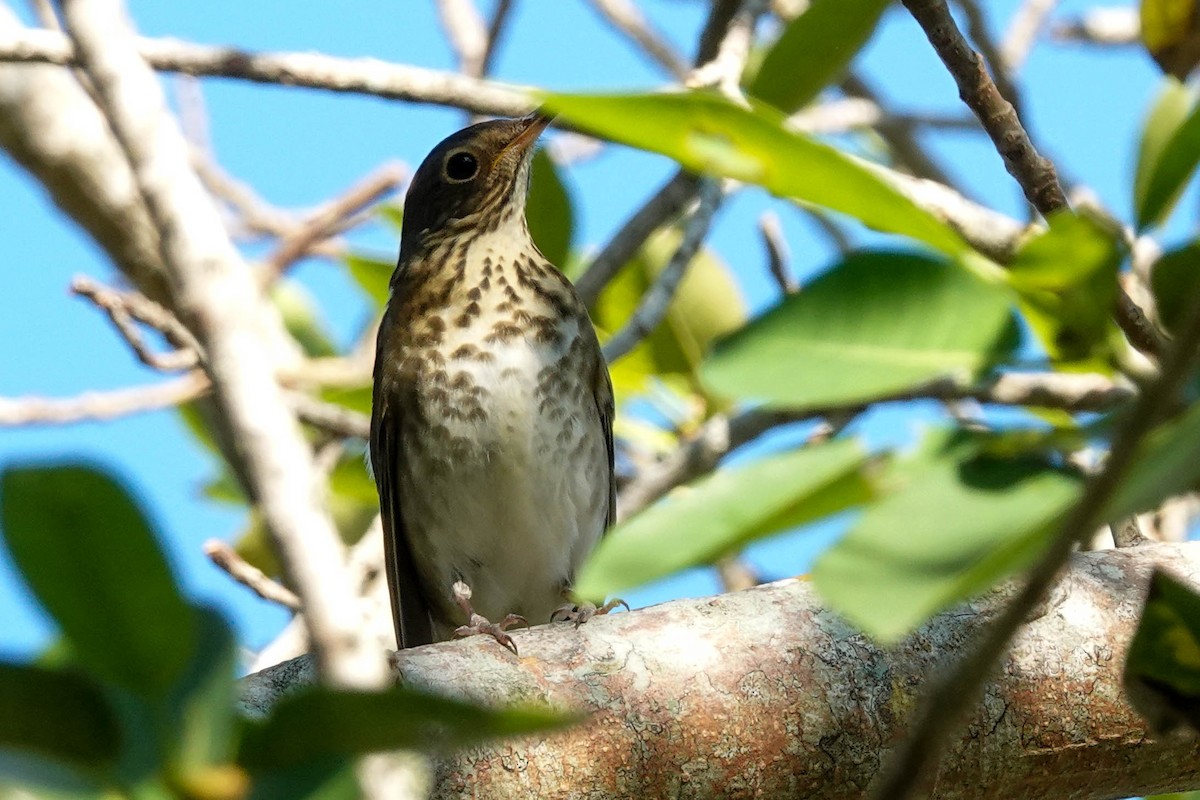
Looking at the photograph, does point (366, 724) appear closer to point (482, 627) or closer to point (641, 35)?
point (482, 627)

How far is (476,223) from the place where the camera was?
4980 millimetres

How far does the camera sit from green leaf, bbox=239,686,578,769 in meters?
0.99

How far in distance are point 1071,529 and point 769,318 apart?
0.97 ft

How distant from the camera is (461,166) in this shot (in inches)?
202

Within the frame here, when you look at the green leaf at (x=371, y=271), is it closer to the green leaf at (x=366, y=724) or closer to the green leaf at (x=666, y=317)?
the green leaf at (x=666, y=317)

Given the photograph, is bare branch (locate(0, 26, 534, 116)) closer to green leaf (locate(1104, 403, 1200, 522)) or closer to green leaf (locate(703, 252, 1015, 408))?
green leaf (locate(703, 252, 1015, 408))

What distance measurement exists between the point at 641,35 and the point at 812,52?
2.76 meters

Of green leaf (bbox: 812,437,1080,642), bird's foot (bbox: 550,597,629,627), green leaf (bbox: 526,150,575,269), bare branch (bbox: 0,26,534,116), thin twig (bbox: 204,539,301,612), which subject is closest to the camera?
green leaf (bbox: 812,437,1080,642)

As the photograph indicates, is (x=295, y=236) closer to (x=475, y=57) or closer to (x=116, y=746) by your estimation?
(x=475, y=57)

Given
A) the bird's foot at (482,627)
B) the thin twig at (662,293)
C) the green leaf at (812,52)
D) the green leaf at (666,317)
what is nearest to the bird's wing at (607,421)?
the green leaf at (666,317)

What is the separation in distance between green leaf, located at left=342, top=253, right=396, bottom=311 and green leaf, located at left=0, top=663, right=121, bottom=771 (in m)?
4.14

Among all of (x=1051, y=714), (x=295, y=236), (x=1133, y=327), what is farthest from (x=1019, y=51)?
(x=1133, y=327)

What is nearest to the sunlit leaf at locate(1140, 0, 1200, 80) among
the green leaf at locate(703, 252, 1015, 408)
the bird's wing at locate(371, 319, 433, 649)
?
the green leaf at locate(703, 252, 1015, 408)

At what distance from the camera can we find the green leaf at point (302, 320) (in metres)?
5.84
